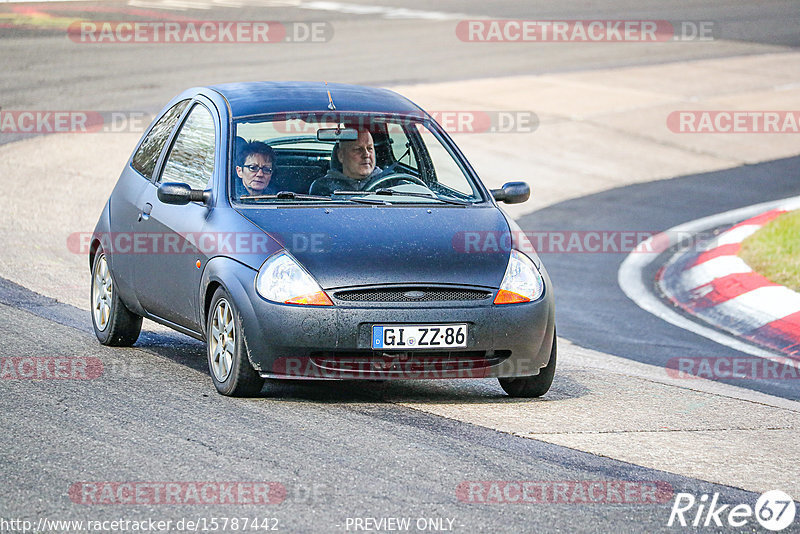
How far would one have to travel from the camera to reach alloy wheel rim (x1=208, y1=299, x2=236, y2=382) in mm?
6945

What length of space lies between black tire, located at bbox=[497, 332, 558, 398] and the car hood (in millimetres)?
636

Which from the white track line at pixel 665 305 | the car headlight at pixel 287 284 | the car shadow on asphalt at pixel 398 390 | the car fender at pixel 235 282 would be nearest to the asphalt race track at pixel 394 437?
Result: the car shadow on asphalt at pixel 398 390

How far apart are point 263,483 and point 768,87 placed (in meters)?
19.4

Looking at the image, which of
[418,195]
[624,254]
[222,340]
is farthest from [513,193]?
[624,254]

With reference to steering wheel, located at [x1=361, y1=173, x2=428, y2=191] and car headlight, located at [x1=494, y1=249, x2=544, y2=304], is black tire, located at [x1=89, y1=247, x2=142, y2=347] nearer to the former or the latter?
steering wheel, located at [x1=361, y1=173, x2=428, y2=191]

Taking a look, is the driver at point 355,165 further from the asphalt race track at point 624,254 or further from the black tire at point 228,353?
the asphalt race track at point 624,254

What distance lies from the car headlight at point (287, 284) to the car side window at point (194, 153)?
103 centimetres

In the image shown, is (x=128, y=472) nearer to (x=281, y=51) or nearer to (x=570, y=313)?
(x=570, y=313)

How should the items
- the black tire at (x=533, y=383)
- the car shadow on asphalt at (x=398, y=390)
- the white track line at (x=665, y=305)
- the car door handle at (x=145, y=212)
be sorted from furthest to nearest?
the white track line at (x=665, y=305) → the car door handle at (x=145, y=212) → the black tire at (x=533, y=383) → the car shadow on asphalt at (x=398, y=390)

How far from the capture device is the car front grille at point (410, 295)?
6.68m

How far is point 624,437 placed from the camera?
652 centimetres

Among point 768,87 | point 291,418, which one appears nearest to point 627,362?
point 291,418

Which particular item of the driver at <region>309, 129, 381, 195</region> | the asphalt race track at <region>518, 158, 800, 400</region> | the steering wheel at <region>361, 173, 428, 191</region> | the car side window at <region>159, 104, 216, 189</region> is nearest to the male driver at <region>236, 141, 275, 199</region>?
the car side window at <region>159, 104, 216, 189</region>

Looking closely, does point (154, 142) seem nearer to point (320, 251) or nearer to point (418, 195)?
point (418, 195)
